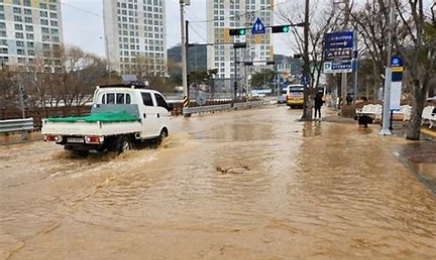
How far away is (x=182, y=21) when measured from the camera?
88.2ft

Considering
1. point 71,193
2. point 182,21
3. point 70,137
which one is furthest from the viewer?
point 182,21

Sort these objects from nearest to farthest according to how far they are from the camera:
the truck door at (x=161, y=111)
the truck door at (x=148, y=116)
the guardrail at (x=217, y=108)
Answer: the truck door at (x=148, y=116)
the truck door at (x=161, y=111)
the guardrail at (x=217, y=108)

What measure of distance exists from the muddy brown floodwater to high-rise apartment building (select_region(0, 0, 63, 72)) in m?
25.9

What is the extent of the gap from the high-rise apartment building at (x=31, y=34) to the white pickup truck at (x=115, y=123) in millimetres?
23078

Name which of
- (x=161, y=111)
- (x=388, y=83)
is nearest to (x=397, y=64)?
(x=388, y=83)

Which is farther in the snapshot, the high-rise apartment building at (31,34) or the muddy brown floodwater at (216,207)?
the high-rise apartment building at (31,34)

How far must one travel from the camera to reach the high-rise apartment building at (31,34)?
31875mm

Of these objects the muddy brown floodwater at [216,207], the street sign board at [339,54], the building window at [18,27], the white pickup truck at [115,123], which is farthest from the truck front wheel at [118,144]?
the building window at [18,27]

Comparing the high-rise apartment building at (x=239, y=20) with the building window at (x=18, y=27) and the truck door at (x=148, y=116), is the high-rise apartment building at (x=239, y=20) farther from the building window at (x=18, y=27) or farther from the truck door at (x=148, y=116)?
the building window at (x=18, y=27)

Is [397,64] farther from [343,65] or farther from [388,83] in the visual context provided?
[343,65]

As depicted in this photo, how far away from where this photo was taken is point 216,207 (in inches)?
228

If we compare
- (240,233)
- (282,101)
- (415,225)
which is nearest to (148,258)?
(240,233)

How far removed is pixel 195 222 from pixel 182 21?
23.5 metres

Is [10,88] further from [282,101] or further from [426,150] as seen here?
[282,101]
